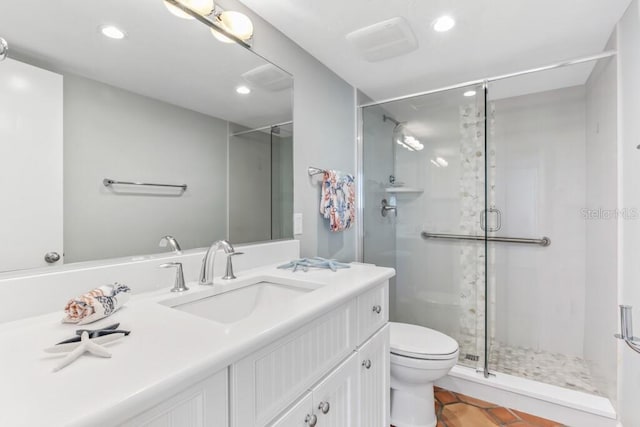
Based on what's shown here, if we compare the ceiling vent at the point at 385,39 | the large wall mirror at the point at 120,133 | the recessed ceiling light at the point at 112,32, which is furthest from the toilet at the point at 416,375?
the recessed ceiling light at the point at 112,32

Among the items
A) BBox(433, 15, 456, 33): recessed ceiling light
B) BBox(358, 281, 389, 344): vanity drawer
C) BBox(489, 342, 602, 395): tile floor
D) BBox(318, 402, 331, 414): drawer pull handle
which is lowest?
BBox(489, 342, 602, 395): tile floor

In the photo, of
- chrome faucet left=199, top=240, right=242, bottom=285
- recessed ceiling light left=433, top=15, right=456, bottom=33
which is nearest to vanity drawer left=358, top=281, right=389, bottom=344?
chrome faucet left=199, top=240, right=242, bottom=285

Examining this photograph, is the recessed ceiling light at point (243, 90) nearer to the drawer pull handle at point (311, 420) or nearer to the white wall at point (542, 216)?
the drawer pull handle at point (311, 420)

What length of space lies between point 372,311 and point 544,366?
1.85 meters

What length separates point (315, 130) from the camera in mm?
1943

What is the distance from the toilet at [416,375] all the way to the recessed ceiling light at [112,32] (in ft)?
6.09

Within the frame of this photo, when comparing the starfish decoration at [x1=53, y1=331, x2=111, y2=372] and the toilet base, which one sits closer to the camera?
the starfish decoration at [x1=53, y1=331, x2=111, y2=372]

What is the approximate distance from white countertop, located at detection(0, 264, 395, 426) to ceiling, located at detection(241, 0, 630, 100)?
4.65 feet

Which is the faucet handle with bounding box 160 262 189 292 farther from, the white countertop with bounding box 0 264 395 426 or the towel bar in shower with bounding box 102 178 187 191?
the towel bar in shower with bounding box 102 178 187 191

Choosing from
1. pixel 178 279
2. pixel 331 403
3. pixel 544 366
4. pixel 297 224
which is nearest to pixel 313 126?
pixel 297 224

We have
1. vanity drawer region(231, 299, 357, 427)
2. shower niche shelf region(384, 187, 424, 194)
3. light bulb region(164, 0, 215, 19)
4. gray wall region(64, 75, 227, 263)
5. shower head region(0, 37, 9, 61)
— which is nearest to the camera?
vanity drawer region(231, 299, 357, 427)

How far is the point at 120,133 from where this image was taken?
3.34 ft

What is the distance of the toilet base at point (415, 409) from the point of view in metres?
1.66

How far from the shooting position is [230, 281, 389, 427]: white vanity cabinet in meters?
0.70
